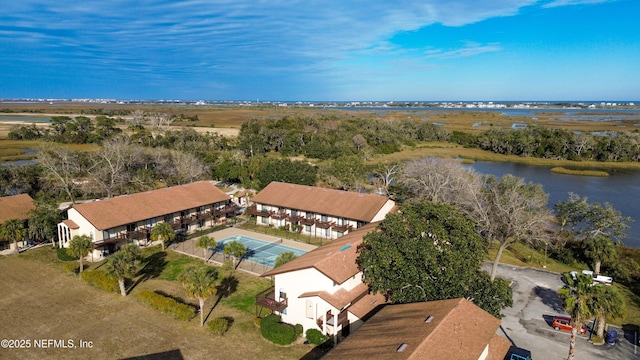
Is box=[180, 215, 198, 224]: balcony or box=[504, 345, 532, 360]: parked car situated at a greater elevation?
box=[180, 215, 198, 224]: balcony

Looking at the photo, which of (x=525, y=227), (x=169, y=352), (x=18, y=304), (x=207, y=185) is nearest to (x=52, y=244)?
(x=18, y=304)

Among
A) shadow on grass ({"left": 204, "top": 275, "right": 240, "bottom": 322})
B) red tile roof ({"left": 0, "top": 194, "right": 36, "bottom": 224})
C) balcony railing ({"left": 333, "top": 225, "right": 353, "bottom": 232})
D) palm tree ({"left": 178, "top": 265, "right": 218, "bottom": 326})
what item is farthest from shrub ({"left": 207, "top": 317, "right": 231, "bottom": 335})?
red tile roof ({"left": 0, "top": 194, "right": 36, "bottom": 224})

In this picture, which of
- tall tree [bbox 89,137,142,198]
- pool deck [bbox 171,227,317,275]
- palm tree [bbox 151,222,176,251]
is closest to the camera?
pool deck [bbox 171,227,317,275]

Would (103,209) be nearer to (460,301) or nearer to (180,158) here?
(180,158)

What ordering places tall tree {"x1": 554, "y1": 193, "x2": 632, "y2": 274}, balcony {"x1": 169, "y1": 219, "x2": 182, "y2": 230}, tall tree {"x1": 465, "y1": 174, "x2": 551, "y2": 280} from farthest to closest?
balcony {"x1": 169, "y1": 219, "x2": 182, "y2": 230} < tall tree {"x1": 554, "y1": 193, "x2": 632, "y2": 274} < tall tree {"x1": 465, "y1": 174, "x2": 551, "y2": 280}

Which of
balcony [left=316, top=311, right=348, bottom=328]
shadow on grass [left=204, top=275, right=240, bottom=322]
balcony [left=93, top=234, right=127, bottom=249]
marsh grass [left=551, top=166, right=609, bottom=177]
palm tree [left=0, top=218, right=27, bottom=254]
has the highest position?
palm tree [left=0, top=218, right=27, bottom=254]

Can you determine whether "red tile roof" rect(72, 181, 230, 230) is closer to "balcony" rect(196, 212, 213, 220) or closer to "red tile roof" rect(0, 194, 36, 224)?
"balcony" rect(196, 212, 213, 220)

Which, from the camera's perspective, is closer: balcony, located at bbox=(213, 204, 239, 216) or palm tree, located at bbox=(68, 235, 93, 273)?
palm tree, located at bbox=(68, 235, 93, 273)
